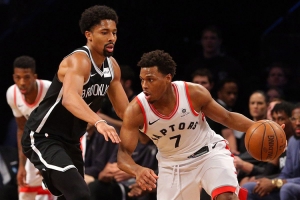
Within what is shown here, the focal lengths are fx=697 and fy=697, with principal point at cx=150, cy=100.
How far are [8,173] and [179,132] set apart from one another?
3812 millimetres

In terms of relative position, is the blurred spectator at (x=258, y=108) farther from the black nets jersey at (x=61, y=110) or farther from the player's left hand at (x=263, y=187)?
the black nets jersey at (x=61, y=110)

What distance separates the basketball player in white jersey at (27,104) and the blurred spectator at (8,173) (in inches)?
38.4

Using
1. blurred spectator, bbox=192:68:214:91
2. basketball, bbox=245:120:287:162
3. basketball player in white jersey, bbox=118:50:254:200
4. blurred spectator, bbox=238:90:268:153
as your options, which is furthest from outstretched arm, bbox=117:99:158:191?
blurred spectator, bbox=192:68:214:91

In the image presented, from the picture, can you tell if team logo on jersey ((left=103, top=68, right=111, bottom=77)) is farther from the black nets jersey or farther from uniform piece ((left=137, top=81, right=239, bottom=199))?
uniform piece ((left=137, top=81, right=239, bottom=199))

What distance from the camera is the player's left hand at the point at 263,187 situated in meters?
7.44

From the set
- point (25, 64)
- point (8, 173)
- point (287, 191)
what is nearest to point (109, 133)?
point (287, 191)

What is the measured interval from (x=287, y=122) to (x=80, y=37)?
3.83m

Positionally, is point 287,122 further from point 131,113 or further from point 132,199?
point 131,113

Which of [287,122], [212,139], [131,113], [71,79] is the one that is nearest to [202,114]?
[212,139]

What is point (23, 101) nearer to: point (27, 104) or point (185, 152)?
point (27, 104)

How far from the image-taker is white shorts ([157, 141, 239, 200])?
5.77m

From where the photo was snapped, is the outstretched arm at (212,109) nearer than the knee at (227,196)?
No

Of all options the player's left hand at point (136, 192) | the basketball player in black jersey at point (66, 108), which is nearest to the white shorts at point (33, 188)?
the player's left hand at point (136, 192)

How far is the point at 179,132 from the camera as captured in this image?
582cm
